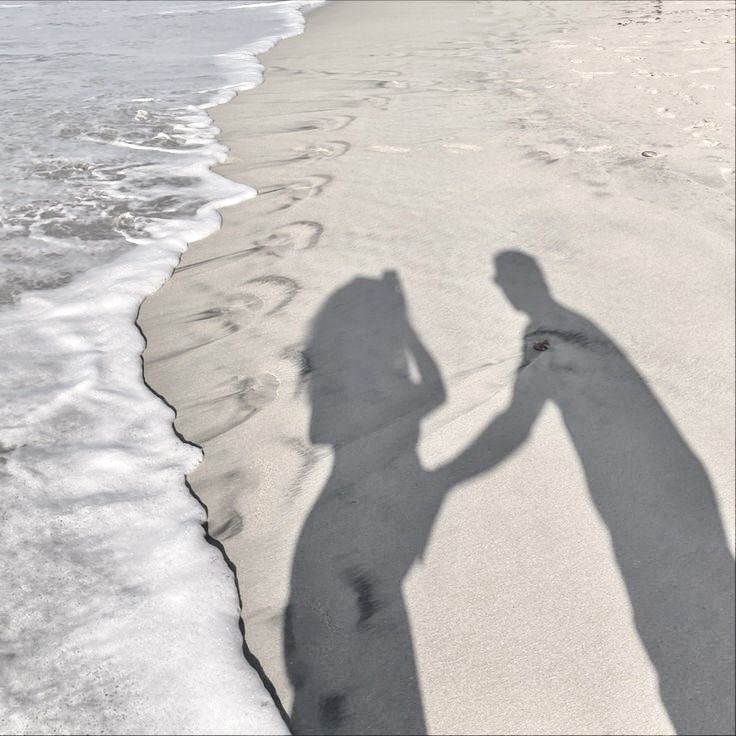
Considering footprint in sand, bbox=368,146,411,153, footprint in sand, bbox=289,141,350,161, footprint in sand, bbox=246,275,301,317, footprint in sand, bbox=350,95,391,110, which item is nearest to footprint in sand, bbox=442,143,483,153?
footprint in sand, bbox=368,146,411,153

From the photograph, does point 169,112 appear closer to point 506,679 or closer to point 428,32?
point 428,32

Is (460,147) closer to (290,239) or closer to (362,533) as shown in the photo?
(290,239)

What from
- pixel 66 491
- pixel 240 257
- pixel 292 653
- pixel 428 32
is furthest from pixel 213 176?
pixel 428 32

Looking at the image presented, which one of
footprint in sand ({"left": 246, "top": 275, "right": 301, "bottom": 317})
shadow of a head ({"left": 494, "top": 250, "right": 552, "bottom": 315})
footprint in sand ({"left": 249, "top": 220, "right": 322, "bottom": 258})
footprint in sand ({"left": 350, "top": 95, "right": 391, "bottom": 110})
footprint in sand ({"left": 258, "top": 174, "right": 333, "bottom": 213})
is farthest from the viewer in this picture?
footprint in sand ({"left": 350, "top": 95, "right": 391, "bottom": 110})

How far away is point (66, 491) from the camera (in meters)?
2.33

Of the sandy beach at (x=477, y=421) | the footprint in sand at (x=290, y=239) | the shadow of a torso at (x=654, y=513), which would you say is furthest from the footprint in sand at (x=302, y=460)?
the footprint in sand at (x=290, y=239)

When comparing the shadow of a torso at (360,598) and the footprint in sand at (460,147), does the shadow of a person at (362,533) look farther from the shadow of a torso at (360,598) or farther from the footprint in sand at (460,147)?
the footprint in sand at (460,147)

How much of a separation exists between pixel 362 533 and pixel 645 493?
92 cm

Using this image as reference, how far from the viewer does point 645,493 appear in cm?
220

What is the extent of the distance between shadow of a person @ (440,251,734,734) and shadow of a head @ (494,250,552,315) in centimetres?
5

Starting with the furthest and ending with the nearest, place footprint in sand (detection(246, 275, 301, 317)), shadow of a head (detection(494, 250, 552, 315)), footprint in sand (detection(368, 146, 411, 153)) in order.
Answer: footprint in sand (detection(368, 146, 411, 153))
footprint in sand (detection(246, 275, 301, 317))
shadow of a head (detection(494, 250, 552, 315))

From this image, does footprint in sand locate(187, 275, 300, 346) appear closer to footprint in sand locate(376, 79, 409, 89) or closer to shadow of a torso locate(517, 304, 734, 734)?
shadow of a torso locate(517, 304, 734, 734)

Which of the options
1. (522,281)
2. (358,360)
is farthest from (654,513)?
(522,281)

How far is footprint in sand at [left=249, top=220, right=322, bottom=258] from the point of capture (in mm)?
3830
